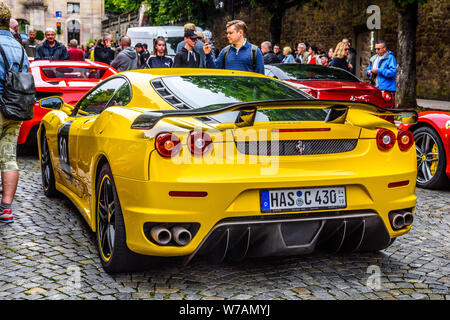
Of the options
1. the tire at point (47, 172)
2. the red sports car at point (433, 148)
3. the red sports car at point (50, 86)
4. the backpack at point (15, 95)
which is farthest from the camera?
the red sports car at point (50, 86)

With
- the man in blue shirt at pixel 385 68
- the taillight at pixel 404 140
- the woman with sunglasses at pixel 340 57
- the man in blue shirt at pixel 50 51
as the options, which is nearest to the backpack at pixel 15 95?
the taillight at pixel 404 140

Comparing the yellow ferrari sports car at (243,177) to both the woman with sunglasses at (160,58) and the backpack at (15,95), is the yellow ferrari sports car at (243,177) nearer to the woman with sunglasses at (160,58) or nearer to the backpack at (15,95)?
the backpack at (15,95)

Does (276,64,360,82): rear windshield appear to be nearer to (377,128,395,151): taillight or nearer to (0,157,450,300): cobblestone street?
(0,157,450,300): cobblestone street

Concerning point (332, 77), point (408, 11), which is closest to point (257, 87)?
point (332, 77)

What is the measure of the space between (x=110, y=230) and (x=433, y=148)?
454cm

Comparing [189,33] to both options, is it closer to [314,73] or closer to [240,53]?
[240,53]

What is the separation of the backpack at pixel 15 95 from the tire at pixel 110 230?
1.58 m

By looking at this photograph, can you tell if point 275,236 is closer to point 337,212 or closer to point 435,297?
point 337,212

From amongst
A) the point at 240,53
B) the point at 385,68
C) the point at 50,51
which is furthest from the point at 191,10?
the point at 240,53

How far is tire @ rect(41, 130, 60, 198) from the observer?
6336 mm

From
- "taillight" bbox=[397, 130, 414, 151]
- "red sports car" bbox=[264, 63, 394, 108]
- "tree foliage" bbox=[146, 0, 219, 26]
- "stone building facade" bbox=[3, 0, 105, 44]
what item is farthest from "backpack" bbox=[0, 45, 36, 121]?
"stone building facade" bbox=[3, 0, 105, 44]

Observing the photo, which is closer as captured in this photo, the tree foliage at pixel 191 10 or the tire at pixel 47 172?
the tire at pixel 47 172

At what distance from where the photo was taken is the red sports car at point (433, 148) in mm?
7133

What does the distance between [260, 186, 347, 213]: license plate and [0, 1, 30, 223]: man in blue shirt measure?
2.80 meters
